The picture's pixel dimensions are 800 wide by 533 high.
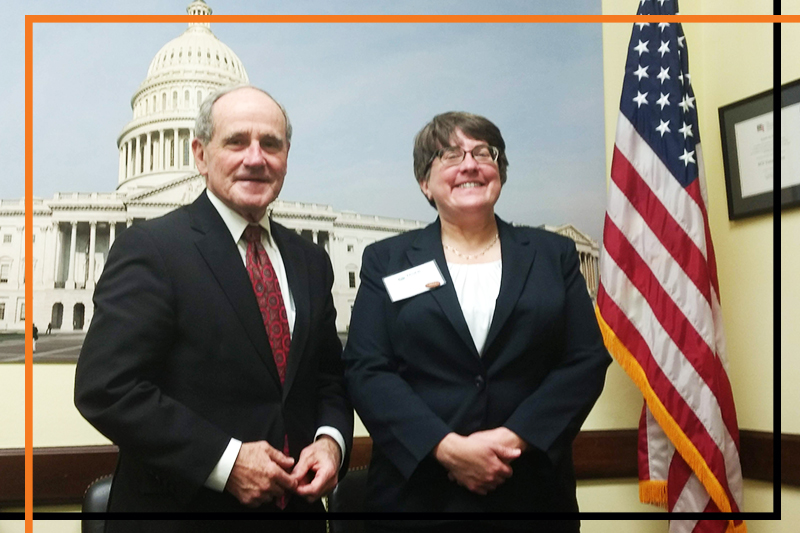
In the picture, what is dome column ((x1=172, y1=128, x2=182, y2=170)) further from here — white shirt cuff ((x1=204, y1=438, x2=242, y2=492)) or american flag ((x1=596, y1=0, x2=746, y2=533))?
american flag ((x1=596, y1=0, x2=746, y2=533))

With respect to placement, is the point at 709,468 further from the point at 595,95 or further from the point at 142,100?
the point at 142,100

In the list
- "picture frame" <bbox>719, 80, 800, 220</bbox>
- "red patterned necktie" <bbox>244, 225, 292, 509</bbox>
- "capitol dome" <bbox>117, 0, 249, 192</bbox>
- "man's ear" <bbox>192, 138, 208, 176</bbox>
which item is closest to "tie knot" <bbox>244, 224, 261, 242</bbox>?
"red patterned necktie" <bbox>244, 225, 292, 509</bbox>

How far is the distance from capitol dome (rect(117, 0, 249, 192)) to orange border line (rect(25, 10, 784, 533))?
16 cm

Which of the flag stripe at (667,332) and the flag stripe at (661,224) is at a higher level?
the flag stripe at (661,224)

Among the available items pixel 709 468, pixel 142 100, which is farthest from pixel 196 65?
pixel 709 468

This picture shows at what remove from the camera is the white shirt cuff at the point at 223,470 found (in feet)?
4.07

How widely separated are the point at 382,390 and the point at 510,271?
1.37ft

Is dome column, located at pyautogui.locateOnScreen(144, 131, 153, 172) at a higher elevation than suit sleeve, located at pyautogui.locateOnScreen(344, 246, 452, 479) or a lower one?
higher

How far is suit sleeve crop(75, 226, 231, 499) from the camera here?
1.20 meters

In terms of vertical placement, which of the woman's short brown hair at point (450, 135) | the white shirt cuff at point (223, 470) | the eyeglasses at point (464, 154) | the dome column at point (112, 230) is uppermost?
the woman's short brown hair at point (450, 135)

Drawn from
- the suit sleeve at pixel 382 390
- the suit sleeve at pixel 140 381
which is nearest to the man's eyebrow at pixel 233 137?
the suit sleeve at pixel 140 381

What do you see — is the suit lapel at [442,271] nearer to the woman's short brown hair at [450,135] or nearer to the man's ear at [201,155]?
the woman's short brown hair at [450,135]

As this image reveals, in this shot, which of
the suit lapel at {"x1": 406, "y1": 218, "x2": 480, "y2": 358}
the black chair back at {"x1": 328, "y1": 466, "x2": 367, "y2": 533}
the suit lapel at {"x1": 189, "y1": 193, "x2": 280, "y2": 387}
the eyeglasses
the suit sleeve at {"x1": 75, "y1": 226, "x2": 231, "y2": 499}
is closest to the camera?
the suit sleeve at {"x1": 75, "y1": 226, "x2": 231, "y2": 499}

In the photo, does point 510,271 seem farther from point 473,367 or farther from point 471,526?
point 471,526
